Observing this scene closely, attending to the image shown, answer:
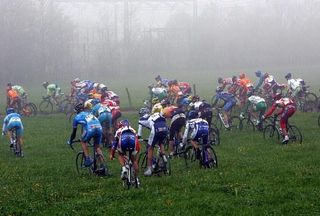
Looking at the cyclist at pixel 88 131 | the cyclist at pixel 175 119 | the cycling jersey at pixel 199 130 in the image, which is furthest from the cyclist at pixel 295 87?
the cyclist at pixel 88 131

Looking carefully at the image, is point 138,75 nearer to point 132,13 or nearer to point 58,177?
point 132,13

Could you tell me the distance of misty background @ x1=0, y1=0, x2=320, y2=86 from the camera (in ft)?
251

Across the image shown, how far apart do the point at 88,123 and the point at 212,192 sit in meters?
4.86

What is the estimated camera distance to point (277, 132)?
2181cm

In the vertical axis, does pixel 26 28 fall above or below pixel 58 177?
above

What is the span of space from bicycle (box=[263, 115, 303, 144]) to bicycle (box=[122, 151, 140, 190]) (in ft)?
28.3

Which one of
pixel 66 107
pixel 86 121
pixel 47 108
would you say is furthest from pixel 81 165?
pixel 47 108

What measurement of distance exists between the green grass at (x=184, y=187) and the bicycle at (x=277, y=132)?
93cm

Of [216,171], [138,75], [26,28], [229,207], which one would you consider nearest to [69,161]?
[216,171]

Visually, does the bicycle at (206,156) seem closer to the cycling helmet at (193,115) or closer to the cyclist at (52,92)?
the cycling helmet at (193,115)

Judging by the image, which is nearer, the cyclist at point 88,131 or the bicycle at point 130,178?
the bicycle at point 130,178

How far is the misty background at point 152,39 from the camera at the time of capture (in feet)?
251

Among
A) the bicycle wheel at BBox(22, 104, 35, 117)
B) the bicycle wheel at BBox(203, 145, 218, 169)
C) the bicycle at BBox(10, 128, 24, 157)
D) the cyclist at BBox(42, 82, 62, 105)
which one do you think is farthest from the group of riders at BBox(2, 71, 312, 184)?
the cyclist at BBox(42, 82, 62, 105)

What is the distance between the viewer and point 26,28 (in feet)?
250
